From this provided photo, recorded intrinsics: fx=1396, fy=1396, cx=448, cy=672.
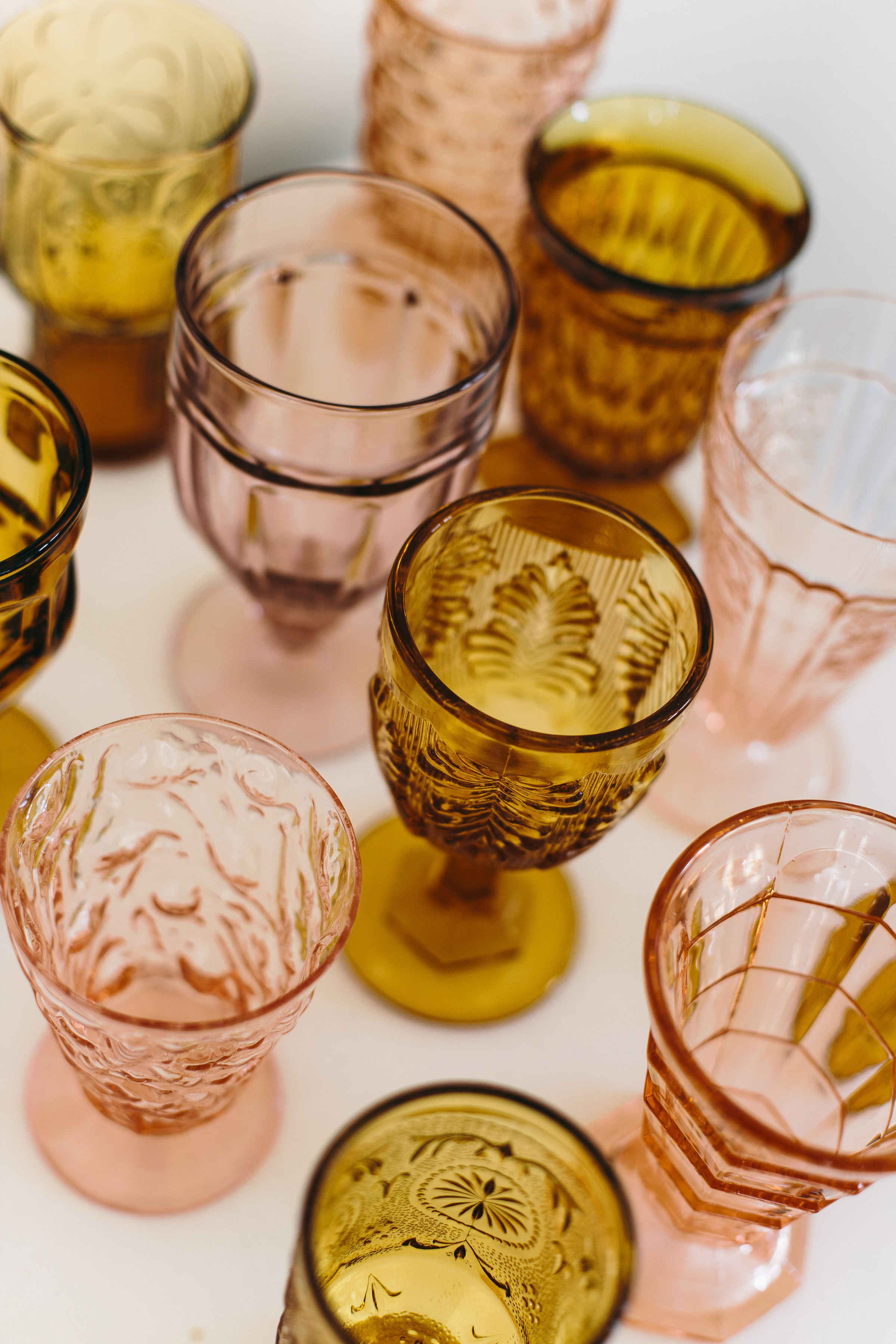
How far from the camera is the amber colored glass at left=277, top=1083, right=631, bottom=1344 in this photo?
15.3 inches

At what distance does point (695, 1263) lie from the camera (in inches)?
18.5

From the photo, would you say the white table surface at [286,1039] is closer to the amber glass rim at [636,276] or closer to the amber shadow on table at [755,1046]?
the amber shadow on table at [755,1046]

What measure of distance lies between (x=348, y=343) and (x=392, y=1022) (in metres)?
0.31

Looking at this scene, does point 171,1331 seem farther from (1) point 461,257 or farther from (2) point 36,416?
(1) point 461,257

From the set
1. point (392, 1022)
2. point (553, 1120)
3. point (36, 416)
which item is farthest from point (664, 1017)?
point (36, 416)

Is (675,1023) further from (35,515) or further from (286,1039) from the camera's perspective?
(35,515)

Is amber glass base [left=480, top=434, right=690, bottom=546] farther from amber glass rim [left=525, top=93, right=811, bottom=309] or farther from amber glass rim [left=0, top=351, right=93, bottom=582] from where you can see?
amber glass rim [left=0, top=351, right=93, bottom=582]

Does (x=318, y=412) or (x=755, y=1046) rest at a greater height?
(x=318, y=412)

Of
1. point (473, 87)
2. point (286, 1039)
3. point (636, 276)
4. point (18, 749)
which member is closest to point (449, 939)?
point (286, 1039)

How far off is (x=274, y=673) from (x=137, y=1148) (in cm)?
22

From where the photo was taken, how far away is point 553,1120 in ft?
1.32

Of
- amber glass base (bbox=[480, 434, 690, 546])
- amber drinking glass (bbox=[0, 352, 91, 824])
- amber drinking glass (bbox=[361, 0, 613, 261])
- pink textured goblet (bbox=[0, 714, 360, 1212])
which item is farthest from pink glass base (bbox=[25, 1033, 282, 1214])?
amber drinking glass (bbox=[361, 0, 613, 261])

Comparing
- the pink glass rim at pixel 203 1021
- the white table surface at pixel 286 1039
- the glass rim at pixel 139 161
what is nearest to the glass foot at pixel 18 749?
the white table surface at pixel 286 1039

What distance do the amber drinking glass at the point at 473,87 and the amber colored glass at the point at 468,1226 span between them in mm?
462
